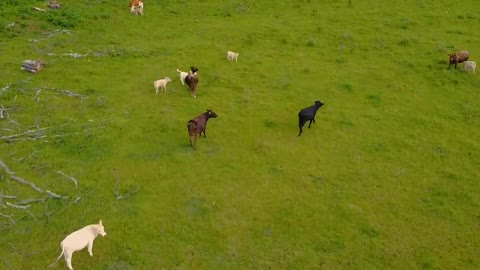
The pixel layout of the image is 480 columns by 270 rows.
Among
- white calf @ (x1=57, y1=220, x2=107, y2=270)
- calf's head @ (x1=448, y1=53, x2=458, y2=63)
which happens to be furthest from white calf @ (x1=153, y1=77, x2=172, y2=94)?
calf's head @ (x1=448, y1=53, x2=458, y2=63)

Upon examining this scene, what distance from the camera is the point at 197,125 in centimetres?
1598

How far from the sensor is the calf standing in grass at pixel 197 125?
620 inches

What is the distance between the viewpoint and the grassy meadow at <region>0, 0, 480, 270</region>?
490 inches

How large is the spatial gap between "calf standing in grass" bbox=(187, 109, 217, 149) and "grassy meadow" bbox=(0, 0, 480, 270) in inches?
22.6

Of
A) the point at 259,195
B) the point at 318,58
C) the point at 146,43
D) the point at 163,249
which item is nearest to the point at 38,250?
the point at 163,249

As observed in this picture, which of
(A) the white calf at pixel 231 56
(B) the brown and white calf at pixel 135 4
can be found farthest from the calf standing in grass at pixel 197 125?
(B) the brown and white calf at pixel 135 4

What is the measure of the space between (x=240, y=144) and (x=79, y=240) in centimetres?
710

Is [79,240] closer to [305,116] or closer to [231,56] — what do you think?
[305,116]

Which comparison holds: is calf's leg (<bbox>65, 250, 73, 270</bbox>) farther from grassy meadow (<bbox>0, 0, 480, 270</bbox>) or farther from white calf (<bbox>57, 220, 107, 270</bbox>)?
grassy meadow (<bbox>0, 0, 480, 270</bbox>)

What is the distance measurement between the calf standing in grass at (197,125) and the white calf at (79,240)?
5.23 m

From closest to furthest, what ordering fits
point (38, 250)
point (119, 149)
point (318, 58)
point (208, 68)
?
point (38, 250), point (119, 149), point (208, 68), point (318, 58)

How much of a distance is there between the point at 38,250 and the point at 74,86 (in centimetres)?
968

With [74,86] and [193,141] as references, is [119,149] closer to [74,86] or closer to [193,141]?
[193,141]

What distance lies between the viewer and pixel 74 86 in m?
19.9
